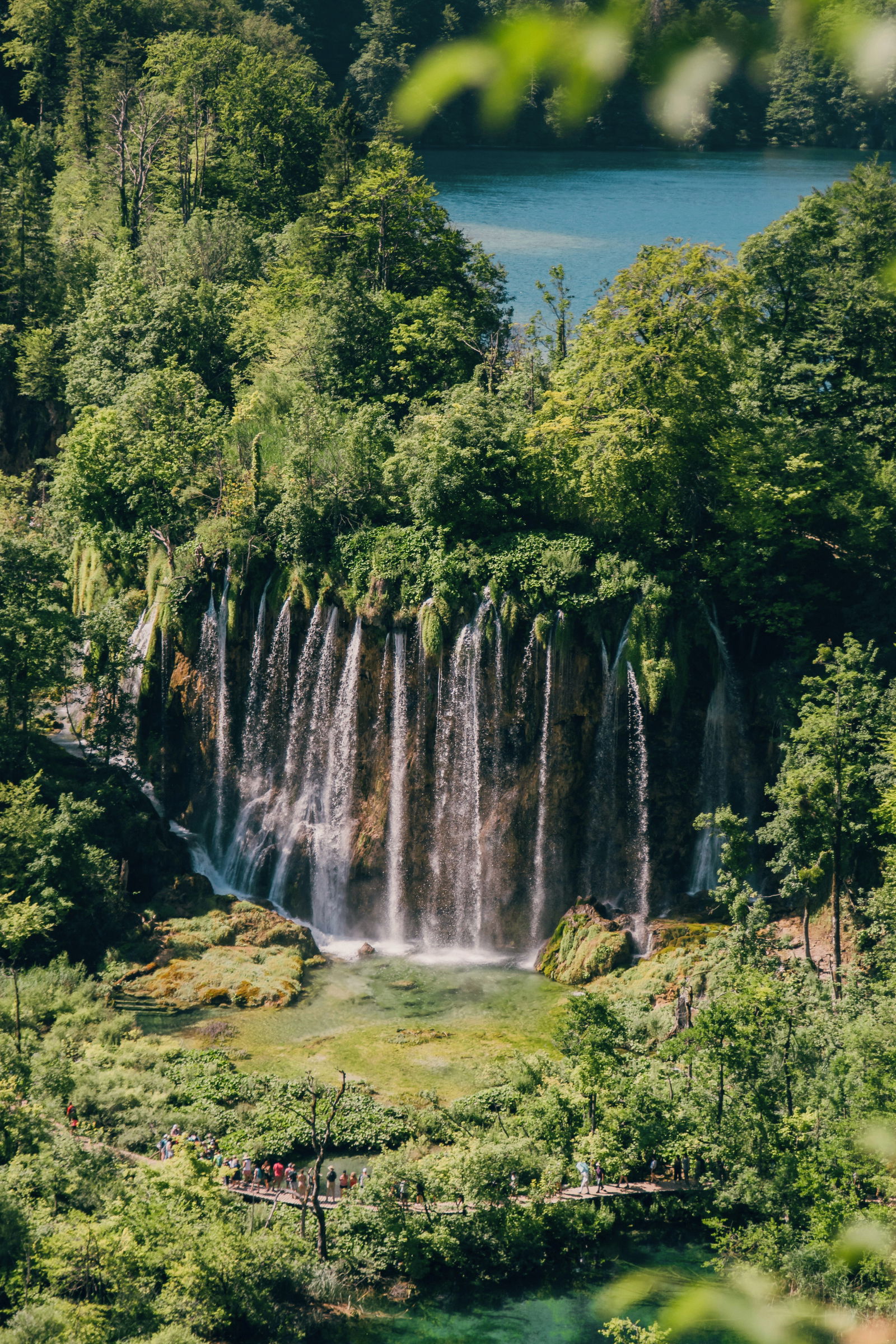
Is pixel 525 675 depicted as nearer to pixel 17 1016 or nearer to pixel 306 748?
pixel 306 748

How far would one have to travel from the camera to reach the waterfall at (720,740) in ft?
111

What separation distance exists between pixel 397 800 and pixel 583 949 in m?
6.86

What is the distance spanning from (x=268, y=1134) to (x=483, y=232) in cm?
4922

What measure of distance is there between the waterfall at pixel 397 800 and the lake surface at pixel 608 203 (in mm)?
25516

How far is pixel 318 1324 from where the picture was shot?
2078 cm

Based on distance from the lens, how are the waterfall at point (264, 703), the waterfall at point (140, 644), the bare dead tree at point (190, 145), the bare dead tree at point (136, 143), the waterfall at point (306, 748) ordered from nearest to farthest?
the waterfall at point (306, 748) < the waterfall at point (264, 703) < the waterfall at point (140, 644) < the bare dead tree at point (136, 143) < the bare dead tree at point (190, 145)

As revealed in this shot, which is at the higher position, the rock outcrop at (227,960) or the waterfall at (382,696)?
the waterfall at (382,696)

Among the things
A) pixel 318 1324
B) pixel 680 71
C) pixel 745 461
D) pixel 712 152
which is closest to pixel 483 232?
pixel 712 152

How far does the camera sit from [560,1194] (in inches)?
938

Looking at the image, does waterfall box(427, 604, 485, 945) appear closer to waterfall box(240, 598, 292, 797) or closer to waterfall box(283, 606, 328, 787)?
waterfall box(283, 606, 328, 787)

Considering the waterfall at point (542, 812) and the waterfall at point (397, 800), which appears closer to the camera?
the waterfall at point (542, 812)

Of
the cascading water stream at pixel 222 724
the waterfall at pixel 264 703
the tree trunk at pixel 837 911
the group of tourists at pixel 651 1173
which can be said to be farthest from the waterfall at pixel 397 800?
the group of tourists at pixel 651 1173

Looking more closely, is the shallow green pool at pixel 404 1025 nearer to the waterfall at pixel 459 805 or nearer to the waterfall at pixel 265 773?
the waterfall at pixel 459 805

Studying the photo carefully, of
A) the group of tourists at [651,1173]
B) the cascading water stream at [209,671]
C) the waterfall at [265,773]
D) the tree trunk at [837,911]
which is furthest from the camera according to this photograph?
the cascading water stream at [209,671]
